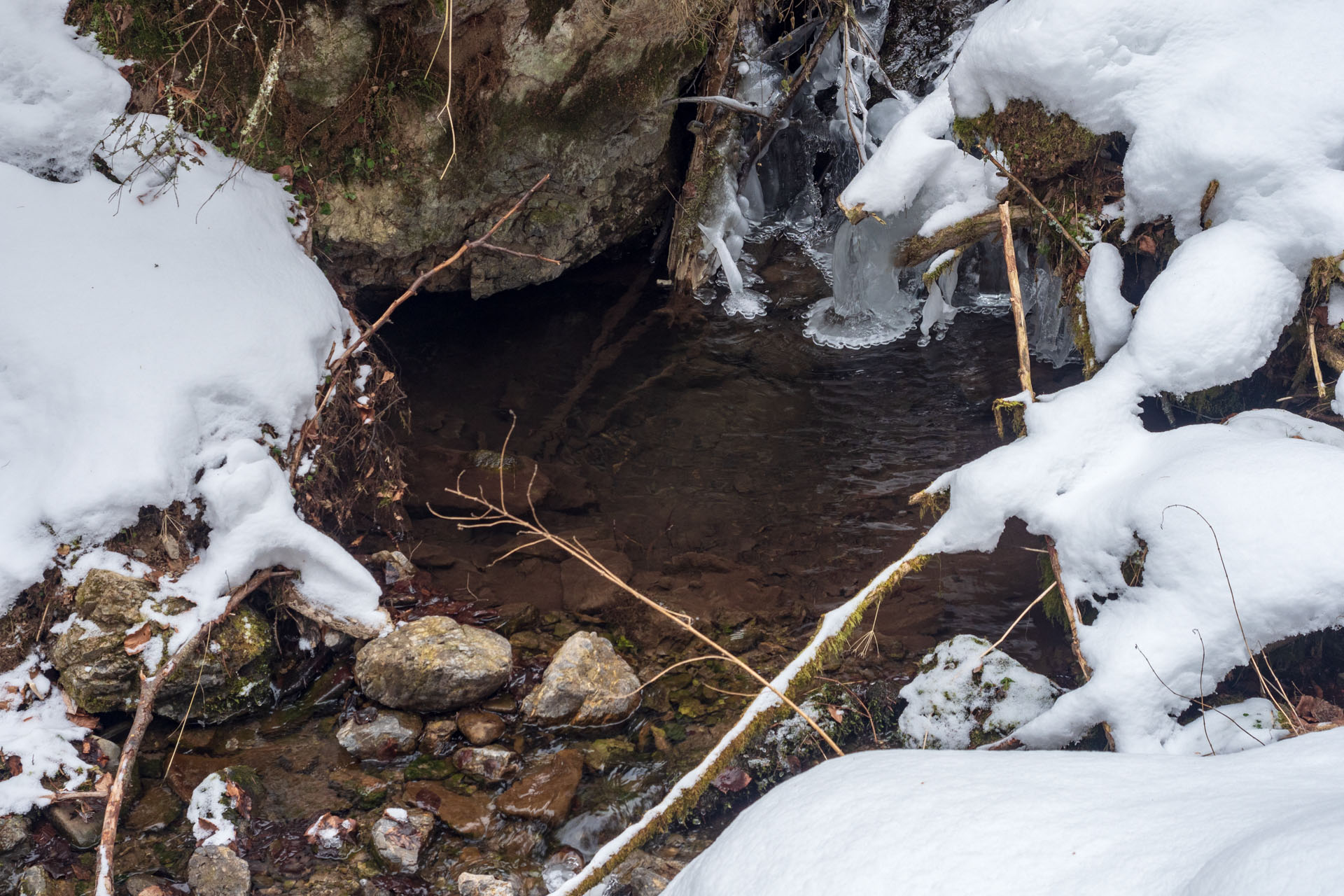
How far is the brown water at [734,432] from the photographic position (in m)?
4.34

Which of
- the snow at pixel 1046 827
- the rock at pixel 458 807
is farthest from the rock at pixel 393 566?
the snow at pixel 1046 827

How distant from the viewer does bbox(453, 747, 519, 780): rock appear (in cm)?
330

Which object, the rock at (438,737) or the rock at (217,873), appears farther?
the rock at (438,737)

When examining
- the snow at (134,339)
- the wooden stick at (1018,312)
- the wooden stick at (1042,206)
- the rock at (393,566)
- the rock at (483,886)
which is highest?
the wooden stick at (1042,206)

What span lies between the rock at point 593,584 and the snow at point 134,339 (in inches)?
42.2

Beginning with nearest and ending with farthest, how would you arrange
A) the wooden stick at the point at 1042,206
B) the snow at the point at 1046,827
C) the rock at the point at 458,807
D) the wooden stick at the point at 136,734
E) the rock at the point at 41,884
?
the snow at the point at 1046,827 → the wooden stick at the point at 136,734 → the rock at the point at 41,884 → the rock at the point at 458,807 → the wooden stick at the point at 1042,206

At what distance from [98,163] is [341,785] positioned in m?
3.50

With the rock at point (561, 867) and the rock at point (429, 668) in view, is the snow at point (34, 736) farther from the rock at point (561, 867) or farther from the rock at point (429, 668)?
the rock at point (561, 867)

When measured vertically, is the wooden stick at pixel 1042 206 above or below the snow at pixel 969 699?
above

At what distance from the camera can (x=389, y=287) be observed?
601cm

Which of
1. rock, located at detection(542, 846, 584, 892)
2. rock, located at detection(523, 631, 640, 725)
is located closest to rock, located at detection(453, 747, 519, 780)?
rock, located at detection(523, 631, 640, 725)

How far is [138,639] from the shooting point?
3.16 m

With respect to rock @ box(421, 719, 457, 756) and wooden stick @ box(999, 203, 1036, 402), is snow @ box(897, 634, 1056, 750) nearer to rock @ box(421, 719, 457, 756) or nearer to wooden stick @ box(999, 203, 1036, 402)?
wooden stick @ box(999, 203, 1036, 402)

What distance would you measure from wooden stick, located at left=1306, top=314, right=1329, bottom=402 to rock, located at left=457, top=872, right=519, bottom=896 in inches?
152
